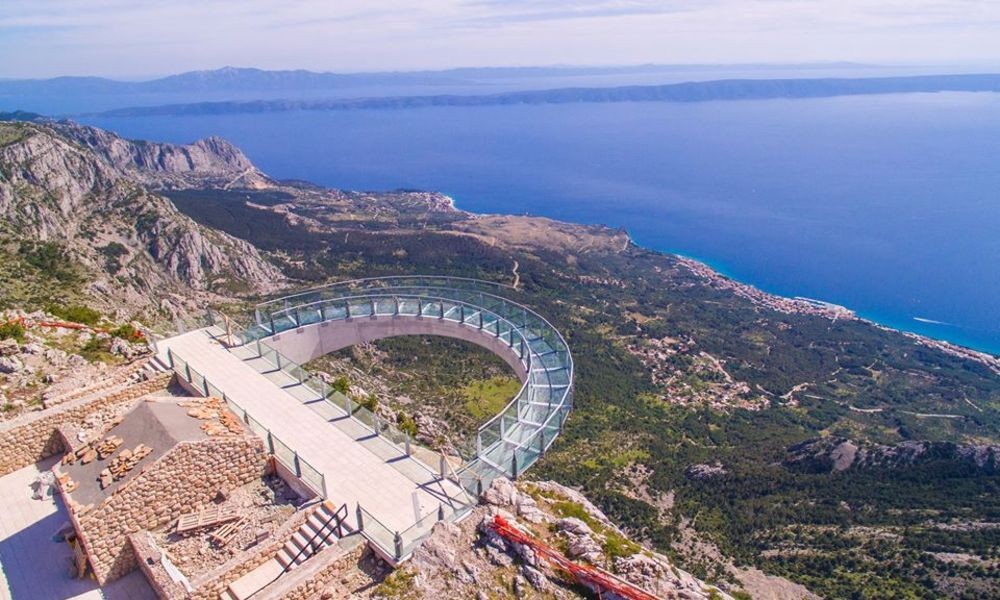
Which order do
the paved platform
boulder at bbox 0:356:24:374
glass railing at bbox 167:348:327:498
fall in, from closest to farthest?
the paved platform < glass railing at bbox 167:348:327:498 < boulder at bbox 0:356:24:374

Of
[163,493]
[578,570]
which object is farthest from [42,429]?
[578,570]

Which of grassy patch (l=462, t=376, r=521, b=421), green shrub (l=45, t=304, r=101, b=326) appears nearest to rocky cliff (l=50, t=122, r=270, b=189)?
grassy patch (l=462, t=376, r=521, b=421)

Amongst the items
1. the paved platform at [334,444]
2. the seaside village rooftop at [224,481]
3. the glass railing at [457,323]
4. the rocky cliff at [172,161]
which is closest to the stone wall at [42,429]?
the seaside village rooftop at [224,481]

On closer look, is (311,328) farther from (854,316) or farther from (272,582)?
(854,316)

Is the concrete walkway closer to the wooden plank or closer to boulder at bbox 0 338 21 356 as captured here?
the wooden plank

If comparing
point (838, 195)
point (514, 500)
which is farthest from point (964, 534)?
point (838, 195)

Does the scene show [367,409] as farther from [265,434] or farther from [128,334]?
[128,334]
